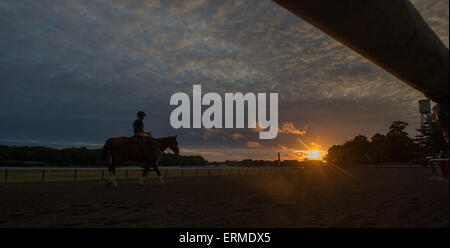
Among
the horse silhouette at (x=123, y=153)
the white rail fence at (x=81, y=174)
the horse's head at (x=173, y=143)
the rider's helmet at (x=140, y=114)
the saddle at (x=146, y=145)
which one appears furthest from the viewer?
the white rail fence at (x=81, y=174)

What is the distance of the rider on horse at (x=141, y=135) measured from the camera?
12.4m

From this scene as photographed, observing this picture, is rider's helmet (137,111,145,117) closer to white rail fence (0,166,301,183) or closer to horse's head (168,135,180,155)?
horse's head (168,135,180,155)

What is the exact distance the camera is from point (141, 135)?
12.4 meters

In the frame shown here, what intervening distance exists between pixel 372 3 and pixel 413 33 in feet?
0.87

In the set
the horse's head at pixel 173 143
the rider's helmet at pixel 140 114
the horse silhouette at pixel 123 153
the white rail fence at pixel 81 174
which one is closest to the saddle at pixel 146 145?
the horse silhouette at pixel 123 153

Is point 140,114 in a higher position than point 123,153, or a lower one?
higher

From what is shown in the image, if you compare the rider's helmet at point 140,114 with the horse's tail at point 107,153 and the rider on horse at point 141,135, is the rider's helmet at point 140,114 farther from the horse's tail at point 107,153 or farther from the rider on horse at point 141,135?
the horse's tail at point 107,153

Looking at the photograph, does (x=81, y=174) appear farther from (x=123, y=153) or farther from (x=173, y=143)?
(x=123, y=153)

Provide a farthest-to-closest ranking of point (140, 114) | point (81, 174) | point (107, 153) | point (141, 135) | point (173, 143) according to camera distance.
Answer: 1. point (81, 174)
2. point (173, 143)
3. point (140, 114)
4. point (141, 135)
5. point (107, 153)

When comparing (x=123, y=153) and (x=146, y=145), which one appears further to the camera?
(x=146, y=145)

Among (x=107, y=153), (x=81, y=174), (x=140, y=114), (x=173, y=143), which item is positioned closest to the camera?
(x=107, y=153)

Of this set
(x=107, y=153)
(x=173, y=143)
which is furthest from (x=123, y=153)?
(x=173, y=143)

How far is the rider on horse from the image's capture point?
12391mm

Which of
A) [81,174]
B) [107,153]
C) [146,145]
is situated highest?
[146,145]
